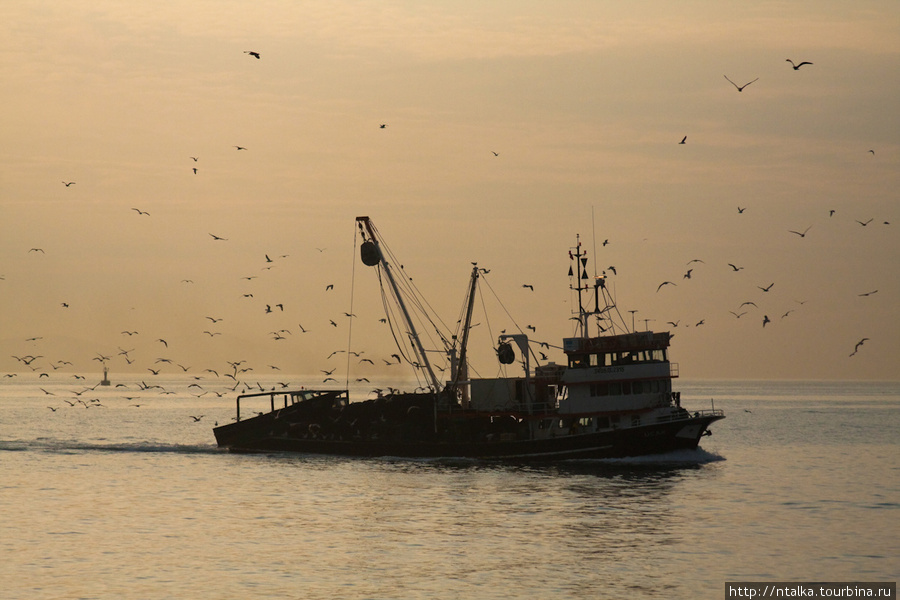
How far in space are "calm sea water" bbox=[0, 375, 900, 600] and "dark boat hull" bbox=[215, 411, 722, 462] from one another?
1.26 m

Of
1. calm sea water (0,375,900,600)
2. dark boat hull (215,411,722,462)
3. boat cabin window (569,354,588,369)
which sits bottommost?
calm sea water (0,375,900,600)

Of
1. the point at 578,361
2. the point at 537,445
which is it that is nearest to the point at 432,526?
the point at 537,445

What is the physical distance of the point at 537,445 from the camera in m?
78.9

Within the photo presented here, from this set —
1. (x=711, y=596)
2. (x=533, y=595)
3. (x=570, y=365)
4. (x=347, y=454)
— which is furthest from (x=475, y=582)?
(x=347, y=454)

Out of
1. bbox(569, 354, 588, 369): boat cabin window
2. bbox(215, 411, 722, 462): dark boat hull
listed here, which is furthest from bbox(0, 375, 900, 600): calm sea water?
bbox(569, 354, 588, 369): boat cabin window

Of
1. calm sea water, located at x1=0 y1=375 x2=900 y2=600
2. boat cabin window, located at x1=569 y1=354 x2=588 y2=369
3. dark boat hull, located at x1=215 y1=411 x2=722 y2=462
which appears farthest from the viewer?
boat cabin window, located at x1=569 y1=354 x2=588 y2=369

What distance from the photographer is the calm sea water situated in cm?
3934

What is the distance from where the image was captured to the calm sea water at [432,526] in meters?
39.3

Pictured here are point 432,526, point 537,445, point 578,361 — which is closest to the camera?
point 432,526

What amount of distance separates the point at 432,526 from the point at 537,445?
91.6 ft

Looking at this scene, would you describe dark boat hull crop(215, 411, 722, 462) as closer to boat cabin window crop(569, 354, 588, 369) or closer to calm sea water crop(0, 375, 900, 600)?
calm sea water crop(0, 375, 900, 600)

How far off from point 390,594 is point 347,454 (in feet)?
166

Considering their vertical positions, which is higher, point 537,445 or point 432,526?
point 537,445

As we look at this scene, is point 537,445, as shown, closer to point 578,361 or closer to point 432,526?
point 578,361
